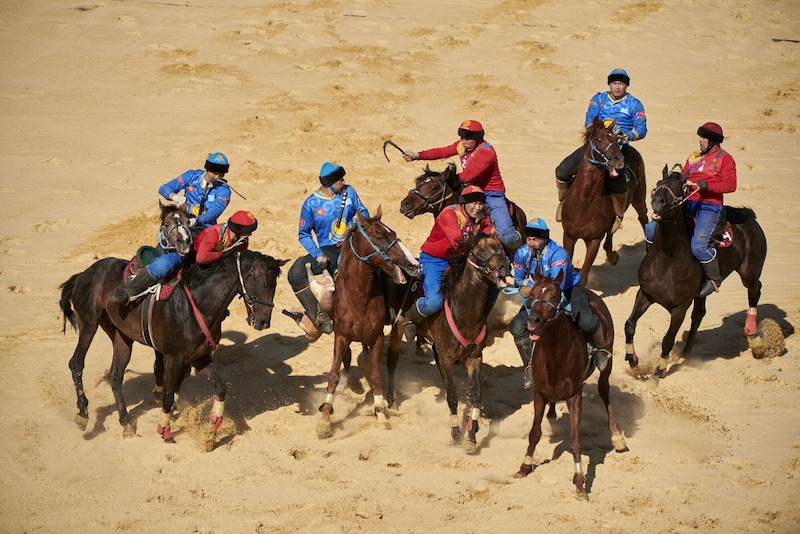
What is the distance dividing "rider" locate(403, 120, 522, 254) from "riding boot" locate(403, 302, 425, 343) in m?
1.80

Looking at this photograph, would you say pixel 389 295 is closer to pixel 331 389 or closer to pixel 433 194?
pixel 331 389

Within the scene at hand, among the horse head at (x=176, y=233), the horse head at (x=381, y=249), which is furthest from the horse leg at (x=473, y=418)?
the horse head at (x=176, y=233)

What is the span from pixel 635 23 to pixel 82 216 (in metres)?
15.3

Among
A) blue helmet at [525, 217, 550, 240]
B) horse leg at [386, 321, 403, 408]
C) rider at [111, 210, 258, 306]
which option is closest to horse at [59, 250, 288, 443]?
rider at [111, 210, 258, 306]

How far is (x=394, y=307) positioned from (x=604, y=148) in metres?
3.96

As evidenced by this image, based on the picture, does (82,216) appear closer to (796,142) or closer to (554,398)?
(554,398)

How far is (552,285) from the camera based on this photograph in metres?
9.36

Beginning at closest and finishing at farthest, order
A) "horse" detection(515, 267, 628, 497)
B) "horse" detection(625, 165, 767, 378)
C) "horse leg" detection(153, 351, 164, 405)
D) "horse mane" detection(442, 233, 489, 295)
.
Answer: "horse" detection(515, 267, 628, 497) → "horse mane" detection(442, 233, 489, 295) → "horse" detection(625, 165, 767, 378) → "horse leg" detection(153, 351, 164, 405)

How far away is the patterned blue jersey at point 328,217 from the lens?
38.6ft

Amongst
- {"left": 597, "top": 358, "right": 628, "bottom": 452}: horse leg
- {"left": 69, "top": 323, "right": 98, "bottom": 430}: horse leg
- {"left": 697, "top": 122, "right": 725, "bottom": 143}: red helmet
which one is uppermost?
{"left": 697, "top": 122, "right": 725, "bottom": 143}: red helmet

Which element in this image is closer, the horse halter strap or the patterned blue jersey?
the horse halter strap

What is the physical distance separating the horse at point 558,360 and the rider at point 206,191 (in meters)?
4.61

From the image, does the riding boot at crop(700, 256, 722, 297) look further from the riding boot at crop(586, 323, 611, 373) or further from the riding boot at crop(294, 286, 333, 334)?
the riding boot at crop(294, 286, 333, 334)

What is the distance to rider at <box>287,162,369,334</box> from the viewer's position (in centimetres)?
1168
